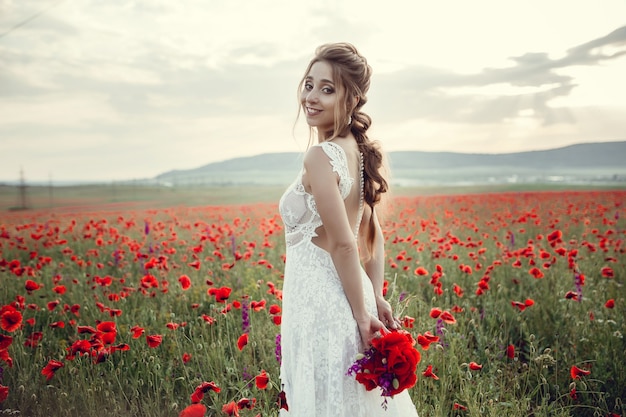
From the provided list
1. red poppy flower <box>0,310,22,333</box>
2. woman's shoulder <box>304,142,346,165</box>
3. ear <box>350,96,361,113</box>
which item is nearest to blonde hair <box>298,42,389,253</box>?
ear <box>350,96,361,113</box>

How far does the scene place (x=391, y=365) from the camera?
1616 mm

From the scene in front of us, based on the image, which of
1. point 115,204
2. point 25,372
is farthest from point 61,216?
point 25,372

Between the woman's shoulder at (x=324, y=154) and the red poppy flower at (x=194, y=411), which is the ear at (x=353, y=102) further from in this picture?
the red poppy flower at (x=194, y=411)

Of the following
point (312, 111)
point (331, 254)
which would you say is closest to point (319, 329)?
point (331, 254)

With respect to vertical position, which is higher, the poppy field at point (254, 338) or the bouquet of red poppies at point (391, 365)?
the bouquet of red poppies at point (391, 365)

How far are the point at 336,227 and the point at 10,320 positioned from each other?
6.81 ft

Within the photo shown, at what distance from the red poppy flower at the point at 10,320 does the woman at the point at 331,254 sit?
1.61 m

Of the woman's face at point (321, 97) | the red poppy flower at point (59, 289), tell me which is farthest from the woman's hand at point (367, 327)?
the red poppy flower at point (59, 289)

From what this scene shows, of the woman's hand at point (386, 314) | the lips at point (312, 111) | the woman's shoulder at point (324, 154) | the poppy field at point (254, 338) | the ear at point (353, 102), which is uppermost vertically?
the ear at point (353, 102)

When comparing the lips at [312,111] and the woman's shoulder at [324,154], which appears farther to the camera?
the lips at [312,111]

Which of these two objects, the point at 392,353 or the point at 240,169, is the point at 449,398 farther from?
the point at 240,169

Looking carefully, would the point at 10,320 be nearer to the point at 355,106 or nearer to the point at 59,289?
the point at 59,289

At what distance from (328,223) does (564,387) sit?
7.46 ft

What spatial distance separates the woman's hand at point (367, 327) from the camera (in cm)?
190
